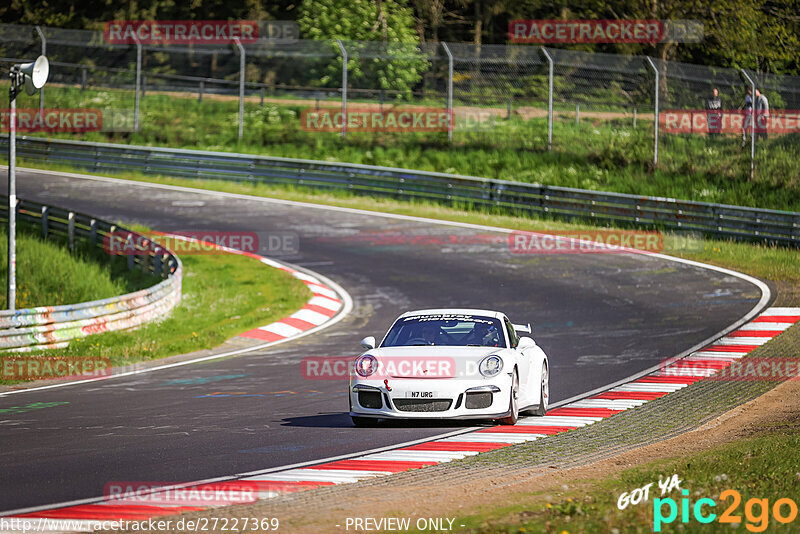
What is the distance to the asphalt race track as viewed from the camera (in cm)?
977

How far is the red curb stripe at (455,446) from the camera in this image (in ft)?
33.3

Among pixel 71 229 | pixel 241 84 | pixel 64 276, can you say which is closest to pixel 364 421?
pixel 64 276

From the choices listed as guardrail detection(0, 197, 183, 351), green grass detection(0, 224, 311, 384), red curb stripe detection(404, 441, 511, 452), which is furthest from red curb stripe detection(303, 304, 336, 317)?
red curb stripe detection(404, 441, 511, 452)

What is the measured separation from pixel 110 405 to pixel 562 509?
7.13 meters

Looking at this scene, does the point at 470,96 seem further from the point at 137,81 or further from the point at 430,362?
the point at 430,362

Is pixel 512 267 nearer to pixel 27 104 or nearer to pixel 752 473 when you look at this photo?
pixel 752 473

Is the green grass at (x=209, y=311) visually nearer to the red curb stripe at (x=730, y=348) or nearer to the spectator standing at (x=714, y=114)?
the red curb stripe at (x=730, y=348)

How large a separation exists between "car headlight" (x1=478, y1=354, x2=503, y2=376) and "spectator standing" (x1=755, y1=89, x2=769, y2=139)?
1995 centimetres

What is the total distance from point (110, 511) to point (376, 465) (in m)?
2.47

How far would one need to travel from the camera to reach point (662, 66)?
99.8ft

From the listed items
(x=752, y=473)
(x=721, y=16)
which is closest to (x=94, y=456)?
(x=752, y=473)

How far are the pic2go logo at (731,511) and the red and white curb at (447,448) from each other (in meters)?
2.73

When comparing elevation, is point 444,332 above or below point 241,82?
below

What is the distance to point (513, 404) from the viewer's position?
1102 centimetres
